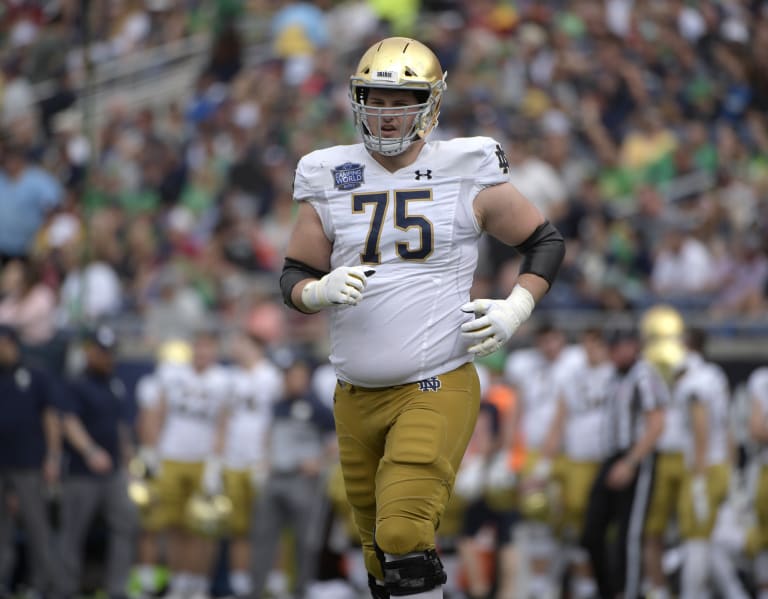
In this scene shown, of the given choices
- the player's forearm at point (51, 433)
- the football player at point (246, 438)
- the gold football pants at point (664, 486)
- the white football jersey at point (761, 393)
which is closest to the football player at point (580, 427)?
the gold football pants at point (664, 486)

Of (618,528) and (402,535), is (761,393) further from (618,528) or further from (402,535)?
(402,535)

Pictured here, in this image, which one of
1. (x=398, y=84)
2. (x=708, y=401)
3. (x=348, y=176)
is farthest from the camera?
(x=708, y=401)

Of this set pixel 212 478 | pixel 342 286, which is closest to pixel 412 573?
pixel 342 286

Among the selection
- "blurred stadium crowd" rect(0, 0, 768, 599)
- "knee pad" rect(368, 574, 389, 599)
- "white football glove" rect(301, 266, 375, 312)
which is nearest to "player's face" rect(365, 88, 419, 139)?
"white football glove" rect(301, 266, 375, 312)

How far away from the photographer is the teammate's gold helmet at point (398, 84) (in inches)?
210

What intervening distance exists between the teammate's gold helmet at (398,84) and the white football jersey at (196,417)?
20.2ft

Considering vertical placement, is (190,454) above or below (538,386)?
below

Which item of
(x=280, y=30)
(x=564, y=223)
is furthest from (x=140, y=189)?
(x=564, y=223)

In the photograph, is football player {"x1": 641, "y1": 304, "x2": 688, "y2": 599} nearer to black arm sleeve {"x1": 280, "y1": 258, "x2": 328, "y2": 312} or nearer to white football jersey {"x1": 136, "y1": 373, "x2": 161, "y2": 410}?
white football jersey {"x1": 136, "y1": 373, "x2": 161, "y2": 410}

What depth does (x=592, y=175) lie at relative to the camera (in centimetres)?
1372

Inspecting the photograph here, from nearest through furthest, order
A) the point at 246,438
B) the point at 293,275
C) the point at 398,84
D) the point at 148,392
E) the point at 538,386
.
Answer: the point at 398,84
the point at 293,275
the point at 538,386
the point at 246,438
the point at 148,392

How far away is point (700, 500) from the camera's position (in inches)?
381

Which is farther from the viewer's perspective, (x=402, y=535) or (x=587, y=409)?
(x=587, y=409)

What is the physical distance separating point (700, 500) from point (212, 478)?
3.60m
